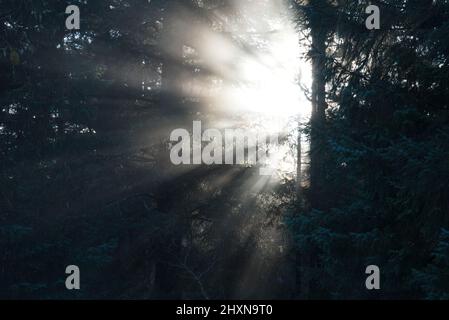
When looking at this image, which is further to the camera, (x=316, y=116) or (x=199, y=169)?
(x=199, y=169)

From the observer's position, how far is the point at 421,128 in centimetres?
811

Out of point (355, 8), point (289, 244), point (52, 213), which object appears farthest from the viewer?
point (289, 244)

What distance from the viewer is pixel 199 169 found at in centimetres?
1342

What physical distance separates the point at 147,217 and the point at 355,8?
7.50 m

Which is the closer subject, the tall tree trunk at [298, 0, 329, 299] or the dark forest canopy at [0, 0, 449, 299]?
the dark forest canopy at [0, 0, 449, 299]

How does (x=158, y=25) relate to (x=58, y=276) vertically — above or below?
above

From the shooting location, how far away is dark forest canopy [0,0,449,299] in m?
8.07

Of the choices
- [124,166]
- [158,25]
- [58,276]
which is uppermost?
[158,25]

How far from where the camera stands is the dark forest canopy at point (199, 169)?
318 inches

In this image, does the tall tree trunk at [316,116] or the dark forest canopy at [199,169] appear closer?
the dark forest canopy at [199,169]

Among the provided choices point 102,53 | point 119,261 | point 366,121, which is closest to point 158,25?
point 102,53

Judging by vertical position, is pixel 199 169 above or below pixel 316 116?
below

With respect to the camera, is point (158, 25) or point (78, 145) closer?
point (78, 145)

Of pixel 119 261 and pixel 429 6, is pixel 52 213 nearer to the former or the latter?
pixel 119 261
